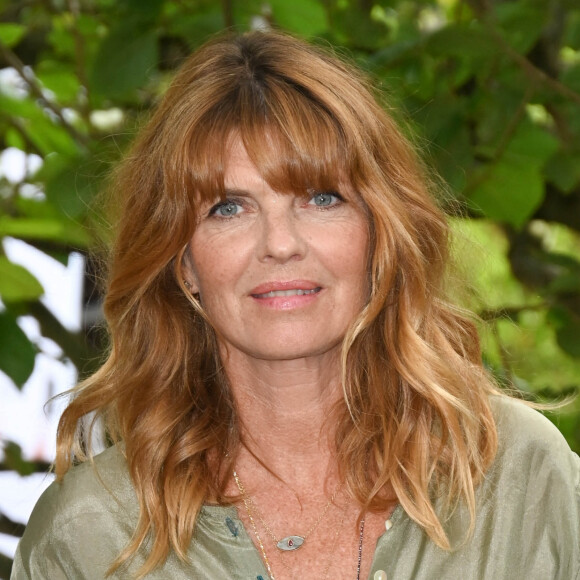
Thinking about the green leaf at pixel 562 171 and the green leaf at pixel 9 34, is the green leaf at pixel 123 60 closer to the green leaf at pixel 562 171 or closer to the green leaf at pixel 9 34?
the green leaf at pixel 9 34

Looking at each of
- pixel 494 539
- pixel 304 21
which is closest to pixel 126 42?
pixel 304 21

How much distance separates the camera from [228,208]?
8.31ft

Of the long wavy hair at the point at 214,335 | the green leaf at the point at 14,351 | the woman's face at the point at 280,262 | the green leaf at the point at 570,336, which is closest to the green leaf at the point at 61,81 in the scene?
the long wavy hair at the point at 214,335

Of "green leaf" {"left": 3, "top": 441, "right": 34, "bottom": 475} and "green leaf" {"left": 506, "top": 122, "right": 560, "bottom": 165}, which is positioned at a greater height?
"green leaf" {"left": 506, "top": 122, "right": 560, "bottom": 165}

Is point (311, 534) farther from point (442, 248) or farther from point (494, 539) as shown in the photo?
point (442, 248)

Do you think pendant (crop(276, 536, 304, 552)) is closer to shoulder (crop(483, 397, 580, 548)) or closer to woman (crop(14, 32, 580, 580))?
woman (crop(14, 32, 580, 580))

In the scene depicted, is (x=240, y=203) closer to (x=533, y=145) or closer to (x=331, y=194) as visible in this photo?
(x=331, y=194)

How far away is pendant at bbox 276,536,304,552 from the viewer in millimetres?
2570

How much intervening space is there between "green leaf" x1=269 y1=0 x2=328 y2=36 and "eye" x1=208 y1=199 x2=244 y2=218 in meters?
0.51

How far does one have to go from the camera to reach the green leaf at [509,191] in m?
3.00

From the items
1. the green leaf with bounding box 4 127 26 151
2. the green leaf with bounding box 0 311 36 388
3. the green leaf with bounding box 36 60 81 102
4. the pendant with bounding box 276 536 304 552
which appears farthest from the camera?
the green leaf with bounding box 36 60 81 102

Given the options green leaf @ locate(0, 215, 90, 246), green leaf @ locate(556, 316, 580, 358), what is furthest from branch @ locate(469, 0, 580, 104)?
green leaf @ locate(0, 215, 90, 246)

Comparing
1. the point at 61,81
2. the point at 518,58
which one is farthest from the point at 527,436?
the point at 61,81

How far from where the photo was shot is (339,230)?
8.27 ft
